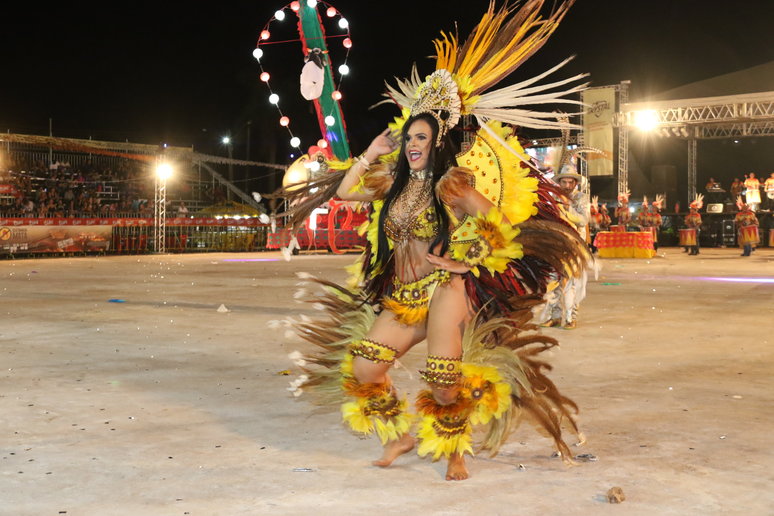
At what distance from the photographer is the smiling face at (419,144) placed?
4.13 meters

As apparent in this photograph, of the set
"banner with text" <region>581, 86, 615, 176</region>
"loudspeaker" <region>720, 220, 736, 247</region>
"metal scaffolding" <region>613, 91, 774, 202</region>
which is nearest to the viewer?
"metal scaffolding" <region>613, 91, 774, 202</region>

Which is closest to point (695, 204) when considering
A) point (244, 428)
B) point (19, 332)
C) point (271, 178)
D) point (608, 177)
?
point (608, 177)

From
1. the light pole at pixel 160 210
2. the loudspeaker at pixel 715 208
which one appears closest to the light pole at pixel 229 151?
the light pole at pixel 160 210

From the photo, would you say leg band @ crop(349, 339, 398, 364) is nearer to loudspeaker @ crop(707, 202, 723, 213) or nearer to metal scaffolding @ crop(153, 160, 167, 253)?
metal scaffolding @ crop(153, 160, 167, 253)

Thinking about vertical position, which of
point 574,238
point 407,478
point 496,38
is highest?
point 496,38

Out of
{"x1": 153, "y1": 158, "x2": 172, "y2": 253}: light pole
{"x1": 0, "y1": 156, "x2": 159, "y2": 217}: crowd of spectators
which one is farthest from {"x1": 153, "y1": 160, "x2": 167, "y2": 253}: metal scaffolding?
{"x1": 0, "y1": 156, "x2": 159, "y2": 217}: crowd of spectators

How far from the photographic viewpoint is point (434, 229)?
410cm

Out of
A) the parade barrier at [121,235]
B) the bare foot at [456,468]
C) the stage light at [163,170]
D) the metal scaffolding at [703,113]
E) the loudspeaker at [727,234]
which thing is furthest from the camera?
the loudspeaker at [727,234]

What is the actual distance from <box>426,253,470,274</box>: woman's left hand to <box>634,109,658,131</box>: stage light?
2788 cm

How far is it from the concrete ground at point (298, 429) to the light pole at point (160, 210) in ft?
63.9

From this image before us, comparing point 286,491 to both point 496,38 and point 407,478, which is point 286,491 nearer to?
point 407,478

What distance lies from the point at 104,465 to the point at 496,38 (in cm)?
292

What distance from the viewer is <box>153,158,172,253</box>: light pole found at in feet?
95.9

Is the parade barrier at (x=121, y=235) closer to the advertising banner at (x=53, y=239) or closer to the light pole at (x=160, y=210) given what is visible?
the advertising banner at (x=53, y=239)
